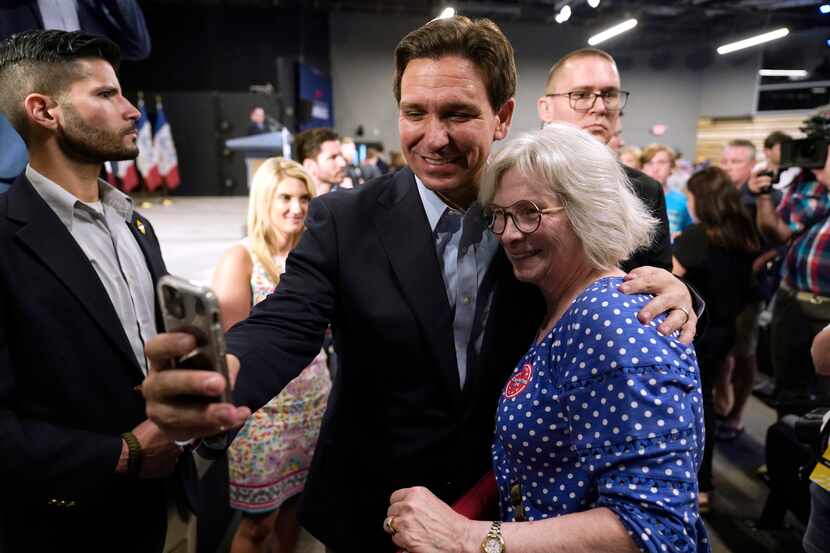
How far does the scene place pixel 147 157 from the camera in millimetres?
11195

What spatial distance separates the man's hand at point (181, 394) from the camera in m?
0.65

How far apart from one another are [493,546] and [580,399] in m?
0.29

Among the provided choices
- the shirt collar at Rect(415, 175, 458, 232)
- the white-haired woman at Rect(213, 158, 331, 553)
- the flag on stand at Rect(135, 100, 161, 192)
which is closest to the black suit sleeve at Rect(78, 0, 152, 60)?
the white-haired woman at Rect(213, 158, 331, 553)

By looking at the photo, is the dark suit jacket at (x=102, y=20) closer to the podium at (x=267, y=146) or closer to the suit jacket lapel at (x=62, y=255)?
the suit jacket lapel at (x=62, y=255)

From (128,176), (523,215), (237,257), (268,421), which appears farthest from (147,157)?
(523,215)

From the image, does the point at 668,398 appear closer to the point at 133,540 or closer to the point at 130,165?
the point at 133,540

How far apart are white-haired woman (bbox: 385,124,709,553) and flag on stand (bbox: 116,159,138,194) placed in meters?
10.9

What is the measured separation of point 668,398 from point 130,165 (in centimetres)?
1187

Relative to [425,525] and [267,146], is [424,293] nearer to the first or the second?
[425,525]

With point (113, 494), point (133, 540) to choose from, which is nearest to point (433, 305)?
point (113, 494)

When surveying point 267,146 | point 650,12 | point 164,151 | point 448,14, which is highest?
point 650,12

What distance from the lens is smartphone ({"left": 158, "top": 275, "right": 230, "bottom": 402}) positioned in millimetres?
630

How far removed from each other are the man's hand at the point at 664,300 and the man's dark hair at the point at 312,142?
10.4 feet

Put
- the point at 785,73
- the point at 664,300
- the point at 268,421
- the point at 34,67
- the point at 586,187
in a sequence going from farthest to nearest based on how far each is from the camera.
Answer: the point at 785,73 → the point at 268,421 → the point at 34,67 → the point at 586,187 → the point at 664,300
